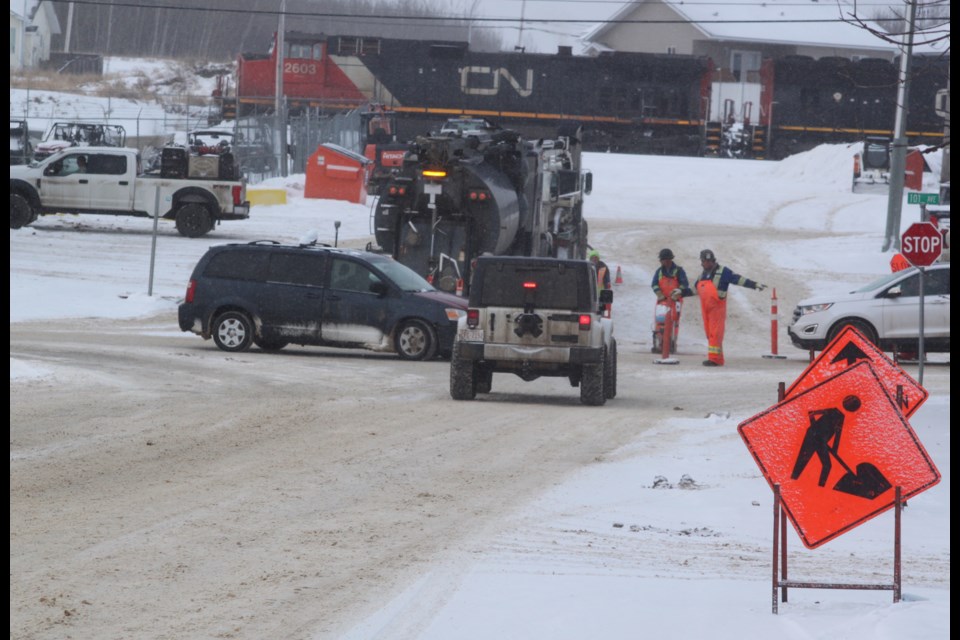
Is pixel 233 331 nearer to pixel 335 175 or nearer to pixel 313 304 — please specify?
pixel 313 304

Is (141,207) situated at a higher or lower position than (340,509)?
higher

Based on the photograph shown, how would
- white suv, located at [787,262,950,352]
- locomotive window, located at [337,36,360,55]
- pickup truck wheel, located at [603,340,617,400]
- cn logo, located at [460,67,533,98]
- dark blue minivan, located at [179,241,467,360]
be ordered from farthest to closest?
locomotive window, located at [337,36,360,55] → cn logo, located at [460,67,533,98] → white suv, located at [787,262,950,352] → dark blue minivan, located at [179,241,467,360] → pickup truck wheel, located at [603,340,617,400]

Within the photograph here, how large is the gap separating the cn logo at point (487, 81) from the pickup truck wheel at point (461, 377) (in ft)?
149

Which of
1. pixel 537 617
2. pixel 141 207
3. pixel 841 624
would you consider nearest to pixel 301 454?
pixel 537 617

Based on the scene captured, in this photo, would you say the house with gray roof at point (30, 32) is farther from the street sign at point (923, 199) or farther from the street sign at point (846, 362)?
the street sign at point (846, 362)

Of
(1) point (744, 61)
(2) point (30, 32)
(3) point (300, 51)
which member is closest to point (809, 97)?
(3) point (300, 51)

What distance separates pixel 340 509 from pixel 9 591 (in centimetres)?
285

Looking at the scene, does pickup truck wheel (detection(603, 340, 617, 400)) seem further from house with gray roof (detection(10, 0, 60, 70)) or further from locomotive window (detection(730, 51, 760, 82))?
house with gray roof (detection(10, 0, 60, 70))

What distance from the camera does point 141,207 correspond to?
35.3m

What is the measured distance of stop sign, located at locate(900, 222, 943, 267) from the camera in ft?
58.9

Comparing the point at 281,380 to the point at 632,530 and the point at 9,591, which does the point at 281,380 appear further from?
the point at 9,591

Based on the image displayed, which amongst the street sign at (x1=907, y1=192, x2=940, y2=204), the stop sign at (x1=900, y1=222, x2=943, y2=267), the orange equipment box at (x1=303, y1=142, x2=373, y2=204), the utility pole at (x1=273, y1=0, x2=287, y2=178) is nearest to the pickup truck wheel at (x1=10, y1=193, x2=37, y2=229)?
the orange equipment box at (x1=303, y1=142, x2=373, y2=204)

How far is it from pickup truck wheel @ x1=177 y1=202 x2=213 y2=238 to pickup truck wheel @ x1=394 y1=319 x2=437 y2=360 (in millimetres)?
16675

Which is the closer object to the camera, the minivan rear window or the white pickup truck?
the minivan rear window
